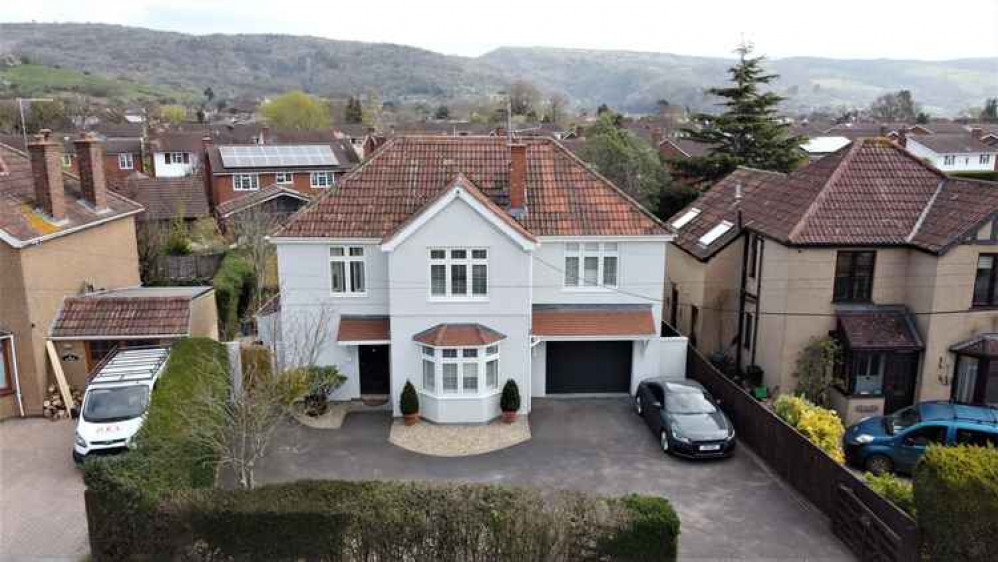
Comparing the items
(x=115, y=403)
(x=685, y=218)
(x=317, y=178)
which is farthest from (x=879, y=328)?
(x=317, y=178)

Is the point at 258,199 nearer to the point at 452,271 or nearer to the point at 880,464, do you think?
the point at 452,271

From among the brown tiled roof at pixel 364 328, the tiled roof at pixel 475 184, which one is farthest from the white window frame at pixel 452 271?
the brown tiled roof at pixel 364 328

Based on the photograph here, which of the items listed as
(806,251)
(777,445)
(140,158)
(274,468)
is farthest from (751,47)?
(140,158)

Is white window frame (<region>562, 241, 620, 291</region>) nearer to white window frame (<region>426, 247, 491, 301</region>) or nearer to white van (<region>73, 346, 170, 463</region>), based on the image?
white window frame (<region>426, 247, 491, 301</region>)

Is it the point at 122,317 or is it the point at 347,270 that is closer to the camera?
the point at 122,317

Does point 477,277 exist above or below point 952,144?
below

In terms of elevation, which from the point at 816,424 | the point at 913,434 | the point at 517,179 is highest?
the point at 517,179

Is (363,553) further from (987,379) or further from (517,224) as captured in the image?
(987,379)
